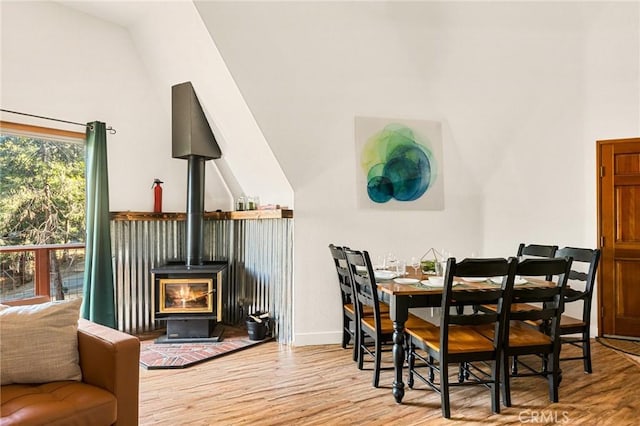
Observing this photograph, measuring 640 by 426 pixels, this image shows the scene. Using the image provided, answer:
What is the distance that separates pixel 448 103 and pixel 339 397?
9.36 ft

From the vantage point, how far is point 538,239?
409cm

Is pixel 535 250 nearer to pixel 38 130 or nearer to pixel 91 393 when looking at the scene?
pixel 91 393

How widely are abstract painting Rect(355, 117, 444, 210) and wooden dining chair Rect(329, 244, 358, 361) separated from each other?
76 centimetres

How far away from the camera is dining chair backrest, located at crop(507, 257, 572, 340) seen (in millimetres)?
2426

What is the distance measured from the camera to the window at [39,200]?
3.46 meters

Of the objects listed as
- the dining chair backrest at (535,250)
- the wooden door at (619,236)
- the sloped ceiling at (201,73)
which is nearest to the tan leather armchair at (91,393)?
the sloped ceiling at (201,73)

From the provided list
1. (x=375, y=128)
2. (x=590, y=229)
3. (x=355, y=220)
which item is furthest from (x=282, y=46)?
(x=590, y=229)

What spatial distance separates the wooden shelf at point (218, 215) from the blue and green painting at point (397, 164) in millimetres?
900

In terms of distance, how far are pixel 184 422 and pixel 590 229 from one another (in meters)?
4.01

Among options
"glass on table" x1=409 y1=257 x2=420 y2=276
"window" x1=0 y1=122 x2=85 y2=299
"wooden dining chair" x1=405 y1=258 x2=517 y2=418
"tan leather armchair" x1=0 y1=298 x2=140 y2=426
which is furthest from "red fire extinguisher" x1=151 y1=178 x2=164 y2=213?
"wooden dining chair" x1=405 y1=258 x2=517 y2=418

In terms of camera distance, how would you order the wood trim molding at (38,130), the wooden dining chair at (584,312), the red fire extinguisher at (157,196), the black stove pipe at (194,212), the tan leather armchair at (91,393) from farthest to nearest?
the red fire extinguisher at (157,196), the black stove pipe at (194,212), the wood trim molding at (38,130), the wooden dining chair at (584,312), the tan leather armchair at (91,393)

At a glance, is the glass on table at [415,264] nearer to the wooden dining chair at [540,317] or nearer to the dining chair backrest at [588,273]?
the wooden dining chair at [540,317]

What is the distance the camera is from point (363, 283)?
2912 millimetres

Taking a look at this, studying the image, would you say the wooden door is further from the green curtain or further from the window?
the window
